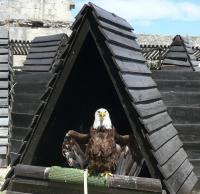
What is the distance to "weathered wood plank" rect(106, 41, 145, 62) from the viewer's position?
4.20m

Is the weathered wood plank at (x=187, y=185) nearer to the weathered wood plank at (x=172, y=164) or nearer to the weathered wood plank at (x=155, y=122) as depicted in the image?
the weathered wood plank at (x=172, y=164)

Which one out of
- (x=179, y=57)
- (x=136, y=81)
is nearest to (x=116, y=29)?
(x=136, y=81)

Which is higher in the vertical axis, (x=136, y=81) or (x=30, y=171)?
(x=136, y=81)

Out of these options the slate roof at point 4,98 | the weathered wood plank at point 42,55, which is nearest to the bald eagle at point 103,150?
the slate roof at point 4,98

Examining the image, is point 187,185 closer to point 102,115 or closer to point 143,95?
point 143,95

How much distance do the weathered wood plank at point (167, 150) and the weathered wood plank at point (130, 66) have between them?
747 millimetres

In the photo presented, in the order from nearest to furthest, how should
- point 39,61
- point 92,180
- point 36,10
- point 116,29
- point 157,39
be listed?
point 92,180, point 116,29, point 39,61, point 157,39, point 36,10

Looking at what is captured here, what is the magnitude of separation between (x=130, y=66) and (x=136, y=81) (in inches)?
6.2

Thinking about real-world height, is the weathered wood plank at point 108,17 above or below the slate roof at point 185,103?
above

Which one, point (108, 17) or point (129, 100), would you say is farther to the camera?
point (108, 17)

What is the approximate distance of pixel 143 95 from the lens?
4.41m

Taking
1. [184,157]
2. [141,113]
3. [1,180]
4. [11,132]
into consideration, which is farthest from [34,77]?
[141,113]

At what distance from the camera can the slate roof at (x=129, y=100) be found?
402cm

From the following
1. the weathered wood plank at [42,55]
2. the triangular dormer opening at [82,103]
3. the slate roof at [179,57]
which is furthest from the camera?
the weathered wood plank at [42,55]
